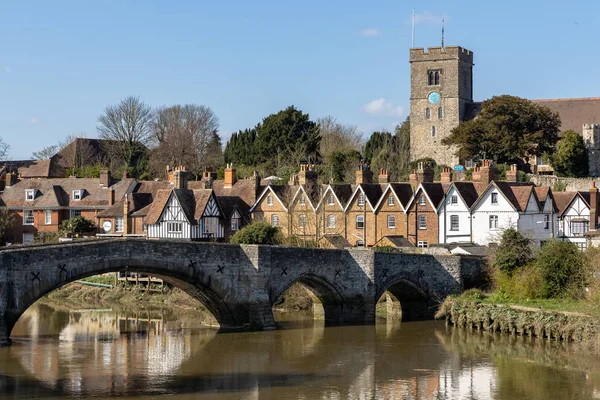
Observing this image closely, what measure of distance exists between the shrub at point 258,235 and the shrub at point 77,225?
10.2m

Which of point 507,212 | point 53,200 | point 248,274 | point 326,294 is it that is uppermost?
point 53,200

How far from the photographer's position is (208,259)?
102ft

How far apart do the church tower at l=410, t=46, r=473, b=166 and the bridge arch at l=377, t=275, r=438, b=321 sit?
105 ft

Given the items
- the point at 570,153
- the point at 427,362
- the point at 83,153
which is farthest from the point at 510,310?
the point at 83,153

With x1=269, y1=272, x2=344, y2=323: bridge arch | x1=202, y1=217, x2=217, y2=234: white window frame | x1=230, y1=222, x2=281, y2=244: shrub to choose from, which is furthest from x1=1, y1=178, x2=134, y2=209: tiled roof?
x1=269, y1=272, x2=344, y2=323: bridge arch

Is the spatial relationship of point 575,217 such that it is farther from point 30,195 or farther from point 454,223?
point 30,195

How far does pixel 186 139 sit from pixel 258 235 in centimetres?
2747

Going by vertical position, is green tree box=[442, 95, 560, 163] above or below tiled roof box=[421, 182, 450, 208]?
above

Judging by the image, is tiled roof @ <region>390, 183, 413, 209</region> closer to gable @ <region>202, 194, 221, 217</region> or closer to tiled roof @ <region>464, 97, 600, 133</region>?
gable @ <region>202, 194, 221, 217</region>

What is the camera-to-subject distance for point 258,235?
4162 cm

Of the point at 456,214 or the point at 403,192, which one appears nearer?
the point at 456,214

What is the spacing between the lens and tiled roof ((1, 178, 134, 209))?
51500 millimetres

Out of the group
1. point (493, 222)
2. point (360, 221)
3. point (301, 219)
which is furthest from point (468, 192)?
point (301, 219)

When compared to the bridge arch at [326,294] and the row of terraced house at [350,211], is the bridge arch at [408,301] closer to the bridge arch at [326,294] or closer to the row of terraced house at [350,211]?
the bridge arch at [326,294]
